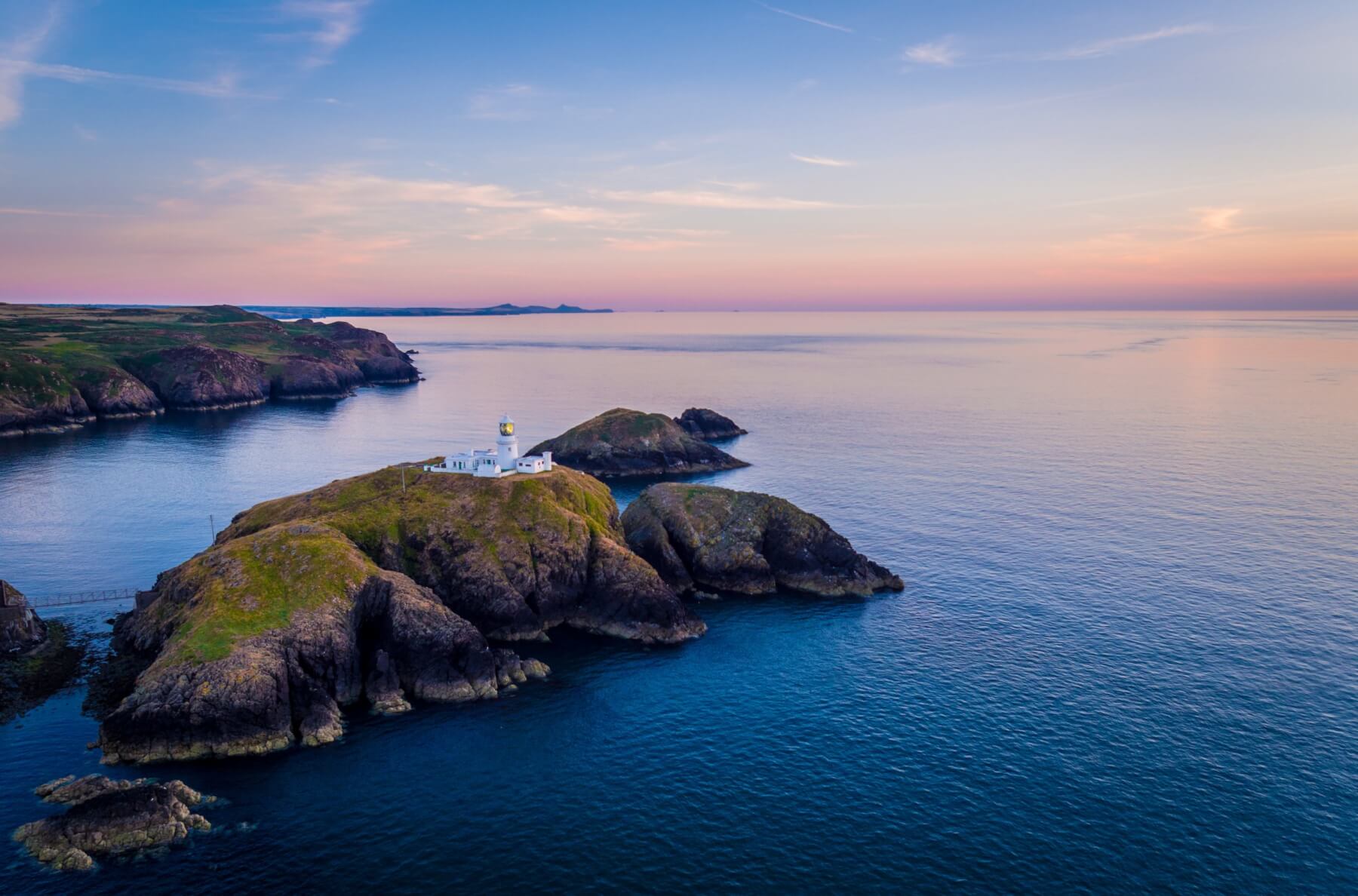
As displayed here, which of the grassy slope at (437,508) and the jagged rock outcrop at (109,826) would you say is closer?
the jagged rock outcrop at (109,826)

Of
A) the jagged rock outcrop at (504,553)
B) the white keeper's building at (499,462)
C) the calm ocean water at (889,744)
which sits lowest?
the calm ocean water at (889,744)

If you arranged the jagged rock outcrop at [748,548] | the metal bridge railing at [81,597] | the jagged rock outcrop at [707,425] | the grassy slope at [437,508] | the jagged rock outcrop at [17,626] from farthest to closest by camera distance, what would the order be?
the jagged rock outcrop at [707,425]
the jagged rock outcrop at [748,548]
the grassy slope at [437,508]
the metal bridge railing at [81,597]
the jagged rock outcrop at [17,626]

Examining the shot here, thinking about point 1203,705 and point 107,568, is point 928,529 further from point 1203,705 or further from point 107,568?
point 107,568

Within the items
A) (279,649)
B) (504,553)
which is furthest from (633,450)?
(279,649)

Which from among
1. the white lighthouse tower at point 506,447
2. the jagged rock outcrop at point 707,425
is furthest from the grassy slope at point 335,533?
the jagged rock outcrop at point 707,425

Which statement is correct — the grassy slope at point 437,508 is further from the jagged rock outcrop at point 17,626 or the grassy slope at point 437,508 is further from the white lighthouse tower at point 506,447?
the jagged rock outcrop at point 17,626

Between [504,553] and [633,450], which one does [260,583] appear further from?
[633,450]

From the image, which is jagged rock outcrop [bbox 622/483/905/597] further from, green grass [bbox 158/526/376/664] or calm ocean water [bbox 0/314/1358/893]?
green grass [bbox 158/526/376/664]

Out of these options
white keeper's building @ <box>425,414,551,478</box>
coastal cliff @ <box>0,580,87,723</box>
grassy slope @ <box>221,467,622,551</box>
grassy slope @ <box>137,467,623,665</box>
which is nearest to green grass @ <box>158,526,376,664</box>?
grassy slope @ <box>137,467,623,665</box>
